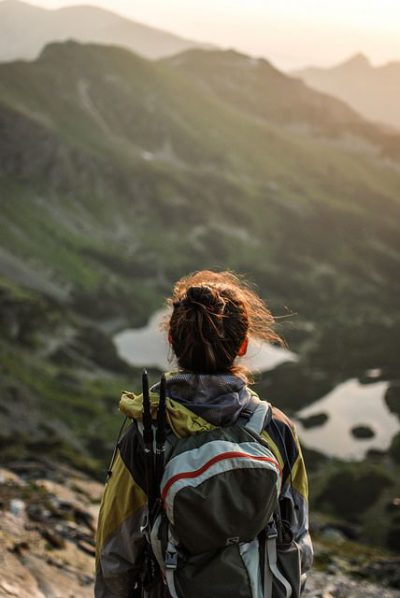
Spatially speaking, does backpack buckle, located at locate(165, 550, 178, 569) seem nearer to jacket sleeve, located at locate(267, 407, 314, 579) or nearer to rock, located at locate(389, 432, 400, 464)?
jacket sleeve, located at locate(267, 407, 314, 579)

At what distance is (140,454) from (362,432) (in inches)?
3424

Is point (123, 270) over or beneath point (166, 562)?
over

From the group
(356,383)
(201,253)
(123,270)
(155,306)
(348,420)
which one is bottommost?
(348,420)

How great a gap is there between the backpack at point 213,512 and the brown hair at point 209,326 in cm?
42

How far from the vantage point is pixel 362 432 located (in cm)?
8650

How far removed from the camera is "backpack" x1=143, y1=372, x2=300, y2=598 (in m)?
4.05

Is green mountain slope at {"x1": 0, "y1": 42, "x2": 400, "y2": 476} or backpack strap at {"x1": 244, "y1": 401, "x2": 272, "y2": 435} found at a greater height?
green mountain slope at {"x1": 0, "y1": 42, "x2": 400, "y2": 476}

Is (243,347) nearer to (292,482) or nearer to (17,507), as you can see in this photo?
(292,482)

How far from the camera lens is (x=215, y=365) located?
4.55m

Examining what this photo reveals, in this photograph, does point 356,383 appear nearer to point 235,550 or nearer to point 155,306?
point 155,306

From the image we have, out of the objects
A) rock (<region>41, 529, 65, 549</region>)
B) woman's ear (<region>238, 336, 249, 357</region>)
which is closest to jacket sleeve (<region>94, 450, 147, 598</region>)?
woman's ear (<region>238, 336, 249, 357</region>)

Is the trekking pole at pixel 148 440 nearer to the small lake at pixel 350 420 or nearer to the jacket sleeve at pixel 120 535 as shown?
the jacket sleeve at pixel 120 535

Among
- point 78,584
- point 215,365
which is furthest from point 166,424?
point 78,584

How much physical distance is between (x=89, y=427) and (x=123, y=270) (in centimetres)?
8885
